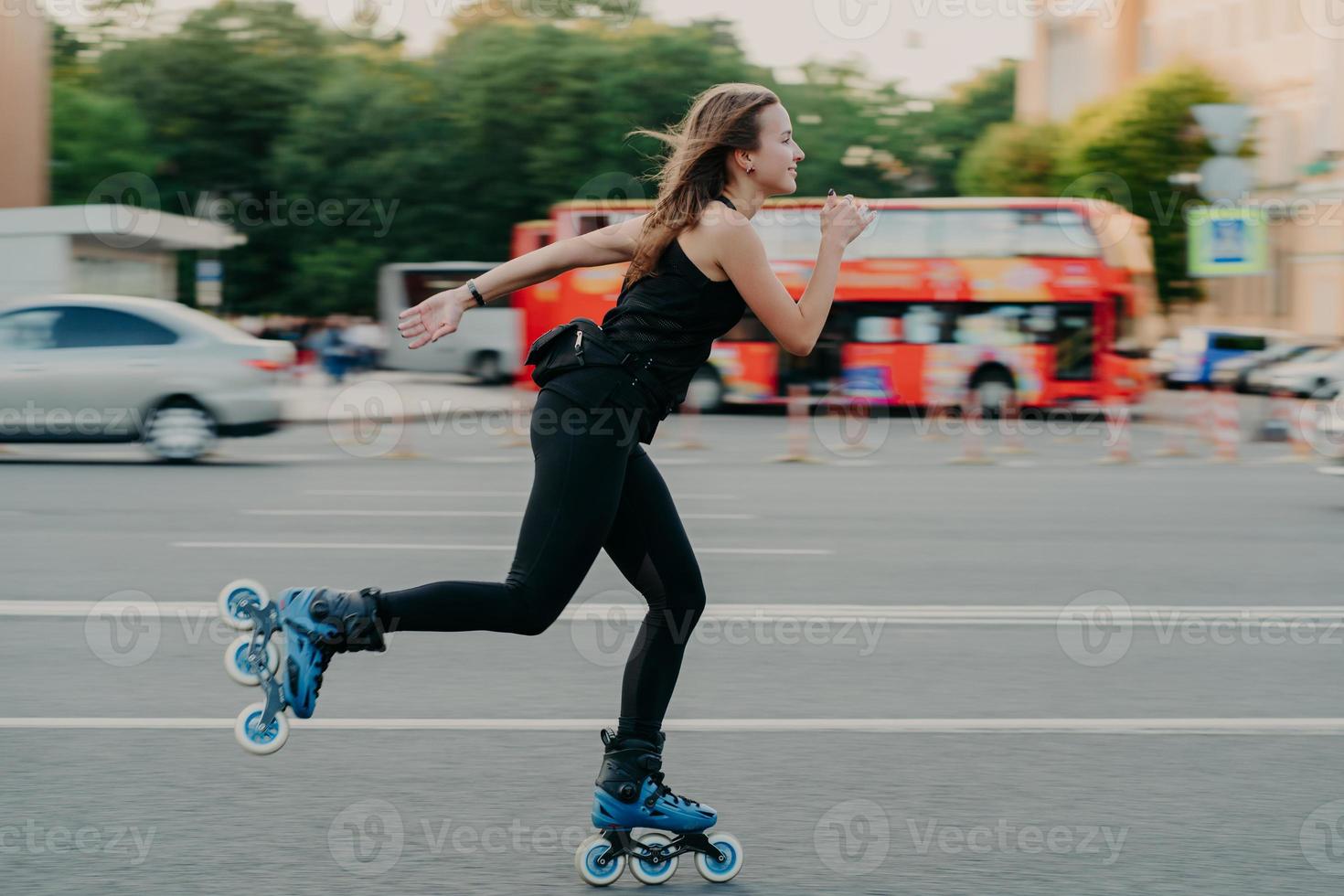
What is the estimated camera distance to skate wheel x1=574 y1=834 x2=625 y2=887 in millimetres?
3533

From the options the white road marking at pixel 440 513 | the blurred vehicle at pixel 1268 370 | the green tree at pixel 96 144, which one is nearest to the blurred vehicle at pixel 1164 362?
the blurred vehicle at pixel 1268 370

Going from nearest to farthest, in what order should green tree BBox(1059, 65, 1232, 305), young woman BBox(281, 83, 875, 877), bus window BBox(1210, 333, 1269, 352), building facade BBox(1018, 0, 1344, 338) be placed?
young woman BBox(281, 83, 875, 877) → bus window BBox(1210, 333, 1269, 352) → building facade BBox(1018, 0, 1344, 338) → green tree BBox(1059, 65, 1232, 305)

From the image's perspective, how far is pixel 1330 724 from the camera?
5.13 metres

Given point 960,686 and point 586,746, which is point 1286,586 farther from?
point 586,746

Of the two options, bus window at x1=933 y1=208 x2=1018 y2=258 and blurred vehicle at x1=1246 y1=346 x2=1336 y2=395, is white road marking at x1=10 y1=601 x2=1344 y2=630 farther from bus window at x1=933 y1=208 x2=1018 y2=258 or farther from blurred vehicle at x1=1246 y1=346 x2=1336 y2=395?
blurred vehicle at x1=1246 y1=346 x2=1336 y2=395

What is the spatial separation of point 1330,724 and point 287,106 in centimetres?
4546

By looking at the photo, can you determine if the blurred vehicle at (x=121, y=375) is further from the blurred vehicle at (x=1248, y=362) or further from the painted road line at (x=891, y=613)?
the blurred vehicle at (x=1248, y=362)

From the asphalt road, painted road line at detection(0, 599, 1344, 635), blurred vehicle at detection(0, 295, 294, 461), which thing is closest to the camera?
the asphalt road

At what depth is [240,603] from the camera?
11.5 feet

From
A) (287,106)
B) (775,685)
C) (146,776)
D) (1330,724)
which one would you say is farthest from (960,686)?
(287,106)

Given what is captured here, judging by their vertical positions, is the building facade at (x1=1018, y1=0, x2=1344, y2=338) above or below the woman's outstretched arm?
above

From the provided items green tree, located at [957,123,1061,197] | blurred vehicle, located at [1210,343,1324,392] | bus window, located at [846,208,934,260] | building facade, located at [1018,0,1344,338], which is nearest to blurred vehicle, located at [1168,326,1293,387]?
blurred vehicle, located at [1210,343,1324,392]

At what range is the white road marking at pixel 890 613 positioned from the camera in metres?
6.96


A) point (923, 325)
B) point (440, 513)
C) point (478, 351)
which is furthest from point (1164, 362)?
point (440, 513)
